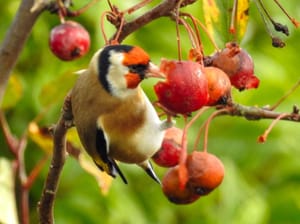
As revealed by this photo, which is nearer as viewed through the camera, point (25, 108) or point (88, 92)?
point (88, 92)

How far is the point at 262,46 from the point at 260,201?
1.99ft

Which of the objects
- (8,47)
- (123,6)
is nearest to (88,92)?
(8,47)

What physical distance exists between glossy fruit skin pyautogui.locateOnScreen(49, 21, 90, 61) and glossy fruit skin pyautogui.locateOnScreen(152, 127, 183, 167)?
37cm

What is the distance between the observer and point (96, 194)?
2.85 m

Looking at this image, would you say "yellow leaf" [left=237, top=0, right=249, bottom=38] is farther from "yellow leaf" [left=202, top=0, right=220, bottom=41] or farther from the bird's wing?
the bird's wing

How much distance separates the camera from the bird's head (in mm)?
1417

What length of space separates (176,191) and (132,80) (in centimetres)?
17

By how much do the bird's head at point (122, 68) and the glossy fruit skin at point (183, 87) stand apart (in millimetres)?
27

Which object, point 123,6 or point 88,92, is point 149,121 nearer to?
point 88,92

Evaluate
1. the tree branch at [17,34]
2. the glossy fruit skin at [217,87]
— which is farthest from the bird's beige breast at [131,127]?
the tree branch at [17,34]

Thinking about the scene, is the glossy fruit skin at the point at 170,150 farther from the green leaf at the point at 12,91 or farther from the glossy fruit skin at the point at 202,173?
the green leaf at the point at 12,91

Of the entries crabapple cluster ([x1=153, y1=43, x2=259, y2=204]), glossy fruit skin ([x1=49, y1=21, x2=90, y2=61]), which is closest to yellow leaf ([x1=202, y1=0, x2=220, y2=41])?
crabapple cluster ([x1=153, y1=43, x2=259, y2=204])

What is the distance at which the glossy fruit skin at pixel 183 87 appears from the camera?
4.65ft

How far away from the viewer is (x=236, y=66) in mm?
1546
